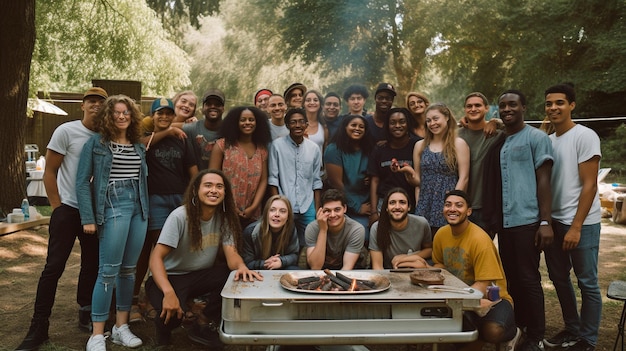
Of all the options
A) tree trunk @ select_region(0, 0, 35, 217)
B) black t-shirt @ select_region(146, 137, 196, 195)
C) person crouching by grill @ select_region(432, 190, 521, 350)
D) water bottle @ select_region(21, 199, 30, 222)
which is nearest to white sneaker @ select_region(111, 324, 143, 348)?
black t-shirt @ select_region(146, 137, 196, 195)

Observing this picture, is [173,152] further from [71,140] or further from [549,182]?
[549,182]

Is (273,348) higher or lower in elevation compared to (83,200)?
lower

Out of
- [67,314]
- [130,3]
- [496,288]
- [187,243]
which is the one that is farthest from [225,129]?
[130,3]

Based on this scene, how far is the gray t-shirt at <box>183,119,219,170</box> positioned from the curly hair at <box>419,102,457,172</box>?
75.7 inches

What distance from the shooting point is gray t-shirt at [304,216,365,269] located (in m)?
4.35

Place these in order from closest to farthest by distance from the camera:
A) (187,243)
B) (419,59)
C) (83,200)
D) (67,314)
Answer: (83,200) < (187,243) < (67,314) < (419,59)

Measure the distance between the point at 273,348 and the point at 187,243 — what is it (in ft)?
3.51

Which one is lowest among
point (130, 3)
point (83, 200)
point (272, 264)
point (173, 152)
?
point (272, 264)

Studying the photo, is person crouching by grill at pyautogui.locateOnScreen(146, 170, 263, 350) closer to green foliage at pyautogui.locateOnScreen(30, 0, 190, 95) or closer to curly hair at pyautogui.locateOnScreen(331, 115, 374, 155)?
curly hair at pyautogui.locateOnScreen(331, 115, 374, 155)

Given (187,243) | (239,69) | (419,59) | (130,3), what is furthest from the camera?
(239,69)

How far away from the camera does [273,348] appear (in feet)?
11.8

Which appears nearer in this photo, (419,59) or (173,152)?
(173,152)

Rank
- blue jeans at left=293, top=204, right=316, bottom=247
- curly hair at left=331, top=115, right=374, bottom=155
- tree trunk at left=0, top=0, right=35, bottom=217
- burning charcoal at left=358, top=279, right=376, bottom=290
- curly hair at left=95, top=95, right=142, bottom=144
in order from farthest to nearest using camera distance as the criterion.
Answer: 1. tree trunk at left=0, top=0, right=35, bottom=217
2. curly hair at left=331, top=115, right=374, bottom=155
3. blue jeans at left=293, top=204, right=316, bottom=247
4. curly hair at left=95, top=95, right=142, bottom=144
5. burning charcoal at left=358, top=279, right=376, bottom=290

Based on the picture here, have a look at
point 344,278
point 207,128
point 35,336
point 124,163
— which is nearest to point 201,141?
point 207,128
